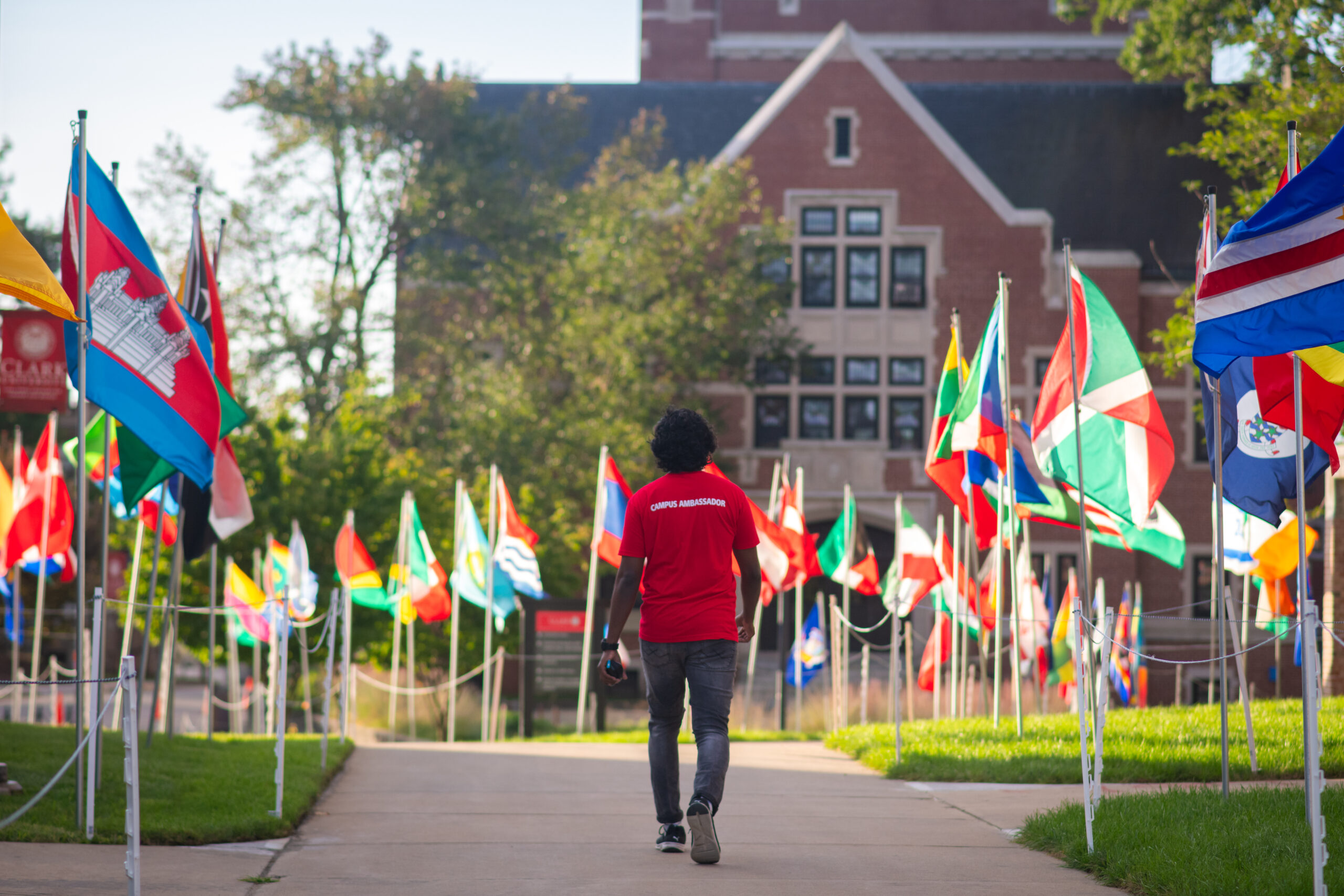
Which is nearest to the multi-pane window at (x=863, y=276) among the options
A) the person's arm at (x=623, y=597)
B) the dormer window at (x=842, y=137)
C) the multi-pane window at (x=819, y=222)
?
the multi-pane window at (x=819, y=222)

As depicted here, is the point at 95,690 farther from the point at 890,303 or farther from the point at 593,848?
the point at 890,303

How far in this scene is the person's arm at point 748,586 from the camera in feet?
19.6

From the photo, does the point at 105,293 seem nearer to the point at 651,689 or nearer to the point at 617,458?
the point at 651,689

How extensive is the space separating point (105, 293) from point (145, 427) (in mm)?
795

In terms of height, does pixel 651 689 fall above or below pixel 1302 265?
below

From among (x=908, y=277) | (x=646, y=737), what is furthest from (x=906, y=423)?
(x=646, y=737)

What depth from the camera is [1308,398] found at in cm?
782

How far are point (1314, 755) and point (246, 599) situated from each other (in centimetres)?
1640

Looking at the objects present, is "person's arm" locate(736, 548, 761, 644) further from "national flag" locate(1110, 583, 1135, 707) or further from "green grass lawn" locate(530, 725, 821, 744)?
"national flag" locate(1110, 583, 1135, 707)

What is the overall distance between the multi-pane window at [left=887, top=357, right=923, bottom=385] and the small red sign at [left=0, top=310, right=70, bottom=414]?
18.7 meters

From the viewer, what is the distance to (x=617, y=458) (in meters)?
27.4

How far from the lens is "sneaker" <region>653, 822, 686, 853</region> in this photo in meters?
5.95

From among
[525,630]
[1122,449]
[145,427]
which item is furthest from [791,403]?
[145,427]

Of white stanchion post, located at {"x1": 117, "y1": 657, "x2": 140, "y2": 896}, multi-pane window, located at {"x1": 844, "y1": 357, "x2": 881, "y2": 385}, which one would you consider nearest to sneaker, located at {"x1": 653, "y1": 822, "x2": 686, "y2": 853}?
white stanchion post, located at {"x1": 117, "y1": 657, "x2": 140, "y2": 896}
